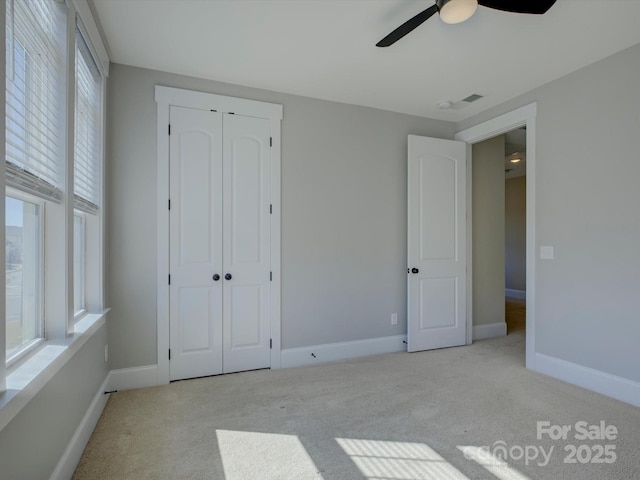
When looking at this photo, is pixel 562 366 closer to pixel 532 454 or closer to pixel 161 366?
pixel 532 454

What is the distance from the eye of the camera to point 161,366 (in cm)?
295

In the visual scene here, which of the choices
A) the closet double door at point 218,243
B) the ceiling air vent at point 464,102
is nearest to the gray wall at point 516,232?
the ceiling air vent at point 464,102

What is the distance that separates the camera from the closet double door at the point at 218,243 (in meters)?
3.01

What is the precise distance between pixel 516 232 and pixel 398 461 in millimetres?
7142

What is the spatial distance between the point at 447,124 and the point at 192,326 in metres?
3.66

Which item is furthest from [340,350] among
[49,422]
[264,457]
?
[49,422]

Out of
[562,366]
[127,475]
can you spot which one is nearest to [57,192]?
[127,475]

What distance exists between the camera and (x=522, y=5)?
1717mm

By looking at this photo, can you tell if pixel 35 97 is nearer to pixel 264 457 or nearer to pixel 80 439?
pixel 80 439

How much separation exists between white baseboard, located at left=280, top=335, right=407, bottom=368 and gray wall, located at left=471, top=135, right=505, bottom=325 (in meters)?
1.23

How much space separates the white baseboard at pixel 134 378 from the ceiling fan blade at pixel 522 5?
3436 mm

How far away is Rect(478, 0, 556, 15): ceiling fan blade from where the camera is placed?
169 centimetres

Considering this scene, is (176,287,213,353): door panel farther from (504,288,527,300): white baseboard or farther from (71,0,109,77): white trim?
(504,288,527,300): white baseboard

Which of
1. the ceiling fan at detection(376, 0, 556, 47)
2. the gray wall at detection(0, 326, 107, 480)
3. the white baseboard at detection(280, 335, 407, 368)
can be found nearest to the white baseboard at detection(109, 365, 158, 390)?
the gray wall at detection(0, 326, 107, 480)
